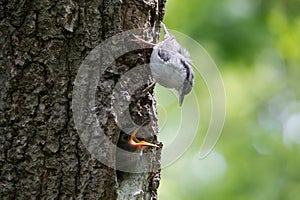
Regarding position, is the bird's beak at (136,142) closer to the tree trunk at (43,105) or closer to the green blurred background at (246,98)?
the tree trunk at (43,105)

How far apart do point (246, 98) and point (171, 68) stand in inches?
123

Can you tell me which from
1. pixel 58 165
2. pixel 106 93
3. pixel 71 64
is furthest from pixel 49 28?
pixel 58 165

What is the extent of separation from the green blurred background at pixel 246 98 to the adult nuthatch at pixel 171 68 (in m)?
1.99

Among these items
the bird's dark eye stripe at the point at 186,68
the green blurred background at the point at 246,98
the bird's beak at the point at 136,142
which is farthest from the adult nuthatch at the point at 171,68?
the green blurred background at the point at 246,98

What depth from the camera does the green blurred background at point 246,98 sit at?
455 centimetres

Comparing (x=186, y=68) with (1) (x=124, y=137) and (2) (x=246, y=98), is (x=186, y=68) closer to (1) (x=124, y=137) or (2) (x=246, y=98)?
(1) (x=124, y=137)

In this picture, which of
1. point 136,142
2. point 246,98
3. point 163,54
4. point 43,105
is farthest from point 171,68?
point 246,98

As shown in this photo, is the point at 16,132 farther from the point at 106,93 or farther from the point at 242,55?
the point at 242,55

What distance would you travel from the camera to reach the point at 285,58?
16.8 ft

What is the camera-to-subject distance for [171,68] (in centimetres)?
220

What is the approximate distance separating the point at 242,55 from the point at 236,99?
661 mm

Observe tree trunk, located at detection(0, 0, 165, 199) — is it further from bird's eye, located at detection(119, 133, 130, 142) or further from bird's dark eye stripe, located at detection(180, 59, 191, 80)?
bird's dark eye stripe, located at detection(180, 59, 191, 80)

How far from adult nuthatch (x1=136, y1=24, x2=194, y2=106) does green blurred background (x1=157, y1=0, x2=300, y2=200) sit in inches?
78.2

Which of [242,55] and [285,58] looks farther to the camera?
[285,58]
